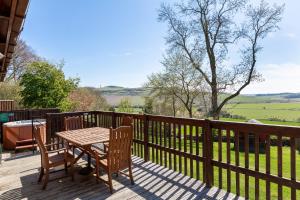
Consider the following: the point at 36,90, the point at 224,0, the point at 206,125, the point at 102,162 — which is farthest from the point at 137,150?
the point at 224,0

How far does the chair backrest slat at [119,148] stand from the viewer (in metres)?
3.52

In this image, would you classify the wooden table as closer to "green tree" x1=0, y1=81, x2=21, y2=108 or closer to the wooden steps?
the wooden steps

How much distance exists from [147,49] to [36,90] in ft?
34.0

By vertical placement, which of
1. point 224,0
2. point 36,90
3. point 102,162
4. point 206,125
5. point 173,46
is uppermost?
point 224,0

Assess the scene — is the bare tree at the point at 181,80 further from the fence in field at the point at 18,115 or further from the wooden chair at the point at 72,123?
the wooden chair at the point at 72,123

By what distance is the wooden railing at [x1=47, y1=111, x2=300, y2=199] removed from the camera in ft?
9.07

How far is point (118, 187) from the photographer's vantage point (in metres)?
3.72

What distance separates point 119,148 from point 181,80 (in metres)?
13.6

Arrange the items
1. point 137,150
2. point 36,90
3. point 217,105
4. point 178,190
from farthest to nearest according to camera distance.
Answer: point 217,105 → point 36,90 → point 137,150 → point 178,190

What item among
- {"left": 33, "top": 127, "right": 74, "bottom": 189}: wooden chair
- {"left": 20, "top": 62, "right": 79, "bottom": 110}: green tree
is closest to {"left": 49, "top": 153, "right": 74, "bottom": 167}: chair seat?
{"left": 33, "top": 127, "right": 74, "bottom": 189}: wooden chair

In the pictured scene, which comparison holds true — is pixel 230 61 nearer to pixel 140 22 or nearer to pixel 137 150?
pixel 140 22

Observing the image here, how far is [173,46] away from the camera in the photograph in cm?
1625

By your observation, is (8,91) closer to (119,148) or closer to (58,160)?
(58,160)

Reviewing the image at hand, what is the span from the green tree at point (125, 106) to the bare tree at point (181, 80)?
3.06 metres
